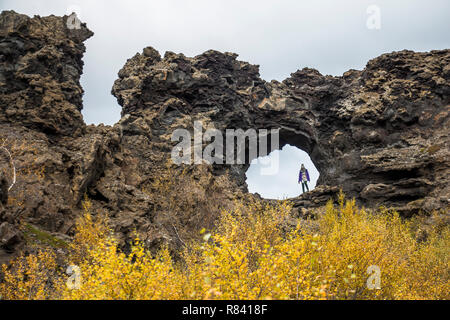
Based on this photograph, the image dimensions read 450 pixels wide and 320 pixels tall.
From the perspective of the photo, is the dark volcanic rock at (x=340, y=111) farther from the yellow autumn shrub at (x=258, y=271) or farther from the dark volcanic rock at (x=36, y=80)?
the yellow autumn shrub at (x=258, y=271)

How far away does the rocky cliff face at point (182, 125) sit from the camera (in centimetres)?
2570

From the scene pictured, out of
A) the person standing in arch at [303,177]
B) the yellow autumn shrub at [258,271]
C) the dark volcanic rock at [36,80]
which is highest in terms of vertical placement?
the dark volcanic rock at [36,80]

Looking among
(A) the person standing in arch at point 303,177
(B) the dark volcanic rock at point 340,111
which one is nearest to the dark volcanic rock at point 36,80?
(B) the dark volcanic rock at point 340,111

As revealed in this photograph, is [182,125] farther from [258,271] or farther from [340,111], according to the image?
[258,271]

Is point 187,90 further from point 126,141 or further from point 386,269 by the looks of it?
point 386,269

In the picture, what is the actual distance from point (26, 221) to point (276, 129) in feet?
119

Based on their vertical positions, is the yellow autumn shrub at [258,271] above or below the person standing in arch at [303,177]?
below

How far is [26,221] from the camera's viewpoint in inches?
831

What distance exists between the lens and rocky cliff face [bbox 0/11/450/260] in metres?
25.7

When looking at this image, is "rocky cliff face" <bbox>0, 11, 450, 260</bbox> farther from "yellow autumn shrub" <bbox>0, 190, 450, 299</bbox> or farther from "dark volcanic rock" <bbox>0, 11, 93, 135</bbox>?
"yellow autumn shrub" <bbox>0, 190, 450, 299</bbox>

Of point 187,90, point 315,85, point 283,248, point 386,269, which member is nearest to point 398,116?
point 315,85

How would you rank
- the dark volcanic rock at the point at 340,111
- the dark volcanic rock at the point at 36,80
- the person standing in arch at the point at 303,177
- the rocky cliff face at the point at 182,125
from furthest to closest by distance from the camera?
the person standing in arch at the point at 303,177
the dark volcanic rock at the point at 340,111
the dark volcanic rock at the point at 36,80
the rocky cliff face at the point at 182,125

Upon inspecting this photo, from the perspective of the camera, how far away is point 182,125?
42.1 meters

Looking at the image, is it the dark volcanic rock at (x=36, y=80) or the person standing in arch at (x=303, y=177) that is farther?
the person standing in arch at (x=303, y=177)
